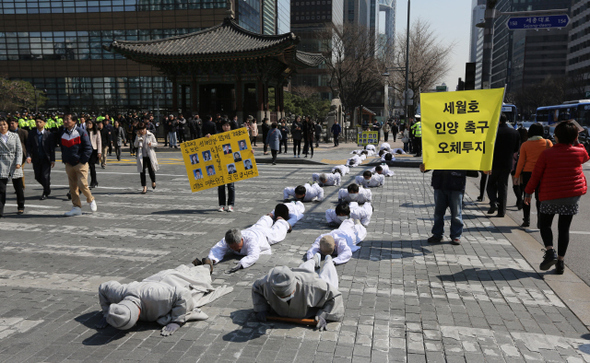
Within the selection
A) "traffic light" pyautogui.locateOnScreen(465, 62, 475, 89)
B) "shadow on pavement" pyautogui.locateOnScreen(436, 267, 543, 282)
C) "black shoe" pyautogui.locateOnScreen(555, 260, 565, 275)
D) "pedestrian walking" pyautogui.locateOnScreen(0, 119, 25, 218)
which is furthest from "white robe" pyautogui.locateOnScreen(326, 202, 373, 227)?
"pedestrian walking" pyautogui.locateOnScreen(0, 119, 25, 218)

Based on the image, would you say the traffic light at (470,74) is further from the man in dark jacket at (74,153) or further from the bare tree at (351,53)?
the bare tree at (351,53)

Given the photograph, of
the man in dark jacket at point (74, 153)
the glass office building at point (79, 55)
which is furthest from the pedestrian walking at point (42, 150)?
the glass office building at point (79, 55)

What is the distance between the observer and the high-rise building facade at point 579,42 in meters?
86.9

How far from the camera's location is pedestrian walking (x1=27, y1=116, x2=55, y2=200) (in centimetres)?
1052

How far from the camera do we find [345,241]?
6137 millimetres

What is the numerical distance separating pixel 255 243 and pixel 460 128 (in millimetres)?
3528

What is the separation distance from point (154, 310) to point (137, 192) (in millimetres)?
8197

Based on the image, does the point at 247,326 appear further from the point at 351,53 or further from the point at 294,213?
the point at 351,53

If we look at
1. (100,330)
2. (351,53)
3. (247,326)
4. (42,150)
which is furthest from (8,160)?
(351,53)

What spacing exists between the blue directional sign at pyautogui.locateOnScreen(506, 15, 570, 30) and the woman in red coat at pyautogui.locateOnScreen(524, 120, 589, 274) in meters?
8.14

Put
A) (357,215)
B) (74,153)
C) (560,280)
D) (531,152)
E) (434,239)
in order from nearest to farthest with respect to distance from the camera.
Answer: (560,280)
(434,239)
(357,215)
(531,152)
(74,153)

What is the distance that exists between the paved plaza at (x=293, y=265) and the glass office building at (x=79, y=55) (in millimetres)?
46210

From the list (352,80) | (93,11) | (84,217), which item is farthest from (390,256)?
(93,11)

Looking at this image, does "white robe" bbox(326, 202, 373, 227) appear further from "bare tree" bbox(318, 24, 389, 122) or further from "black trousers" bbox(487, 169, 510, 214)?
"bare tree" bbox(318, 24, 389, 122)
